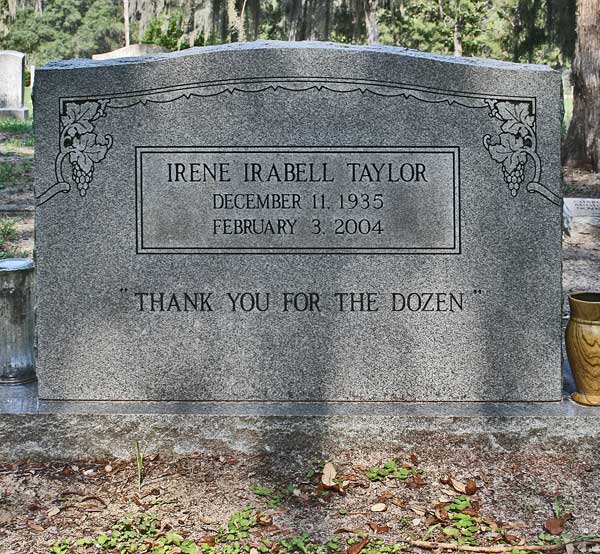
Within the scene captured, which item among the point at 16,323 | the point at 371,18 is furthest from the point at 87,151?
the point at 371,18

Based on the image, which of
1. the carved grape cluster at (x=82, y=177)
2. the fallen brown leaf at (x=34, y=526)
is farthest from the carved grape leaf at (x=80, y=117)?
the fallen brown leaf at (x=34, y=526)

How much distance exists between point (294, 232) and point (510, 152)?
1.08 meters

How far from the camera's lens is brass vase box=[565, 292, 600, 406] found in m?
3.92

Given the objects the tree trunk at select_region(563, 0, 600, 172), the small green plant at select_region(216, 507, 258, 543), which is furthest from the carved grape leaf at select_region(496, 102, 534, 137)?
the tree trunk at select_region(563, 0, 600, 172)

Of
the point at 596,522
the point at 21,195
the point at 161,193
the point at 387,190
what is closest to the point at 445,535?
the point at 596,522


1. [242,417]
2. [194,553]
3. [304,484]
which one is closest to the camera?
[194,553]

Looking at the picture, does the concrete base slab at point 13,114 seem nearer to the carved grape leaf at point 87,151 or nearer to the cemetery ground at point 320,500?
the carved grape leaf at point 87,151

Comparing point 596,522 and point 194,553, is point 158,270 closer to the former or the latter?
point 194,553

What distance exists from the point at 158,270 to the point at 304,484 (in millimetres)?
1301

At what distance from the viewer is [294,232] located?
4156 mm

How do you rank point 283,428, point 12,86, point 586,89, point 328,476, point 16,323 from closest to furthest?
point 328,476, point 283,428, point 16,323, point 586,89, point 12,86

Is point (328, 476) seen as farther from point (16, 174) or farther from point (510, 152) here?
point (16, 174)

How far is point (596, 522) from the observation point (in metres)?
3.16

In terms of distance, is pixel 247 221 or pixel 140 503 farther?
pixel 247 221
